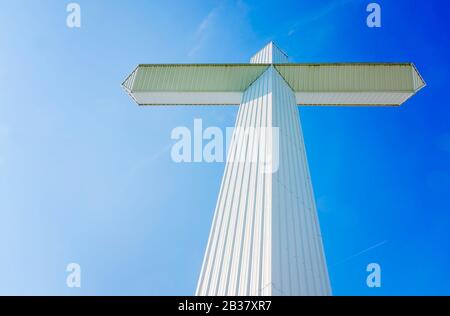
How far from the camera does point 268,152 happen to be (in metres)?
9.02

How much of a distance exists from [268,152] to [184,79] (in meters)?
6.19

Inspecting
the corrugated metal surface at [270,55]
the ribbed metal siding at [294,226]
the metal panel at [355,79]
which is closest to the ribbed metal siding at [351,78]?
the metal panel at [355,79]

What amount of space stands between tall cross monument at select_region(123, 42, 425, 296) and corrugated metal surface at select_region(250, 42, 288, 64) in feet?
0.16

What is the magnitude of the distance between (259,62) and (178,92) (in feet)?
10.3

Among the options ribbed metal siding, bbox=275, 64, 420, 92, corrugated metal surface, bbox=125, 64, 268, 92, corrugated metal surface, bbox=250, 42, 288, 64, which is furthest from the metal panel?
corrugated metal surface, bbox=125, 64, 268, 92

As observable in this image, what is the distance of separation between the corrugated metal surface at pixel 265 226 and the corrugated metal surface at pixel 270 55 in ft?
11.5

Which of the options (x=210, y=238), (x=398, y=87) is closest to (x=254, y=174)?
(x=210, y=238)

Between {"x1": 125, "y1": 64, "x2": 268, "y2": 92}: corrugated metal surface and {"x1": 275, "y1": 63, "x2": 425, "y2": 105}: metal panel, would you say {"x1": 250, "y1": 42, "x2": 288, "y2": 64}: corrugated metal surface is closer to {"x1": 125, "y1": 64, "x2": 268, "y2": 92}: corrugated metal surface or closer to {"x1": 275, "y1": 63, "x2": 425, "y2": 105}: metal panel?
{"x1": 275, "y1": 63, "x2": 425, "y2": 105}: metal panel

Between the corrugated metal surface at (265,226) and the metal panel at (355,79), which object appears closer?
the corrugated metal surface at (265,226)

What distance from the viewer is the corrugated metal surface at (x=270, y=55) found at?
13.8m

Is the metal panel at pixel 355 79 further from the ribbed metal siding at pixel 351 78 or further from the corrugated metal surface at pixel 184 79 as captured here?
the corrugated metal surface at pixel 184 79

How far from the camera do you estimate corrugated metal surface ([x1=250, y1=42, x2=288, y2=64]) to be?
13.8 m

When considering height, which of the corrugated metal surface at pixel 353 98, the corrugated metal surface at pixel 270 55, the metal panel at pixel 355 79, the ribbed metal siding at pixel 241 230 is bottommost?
the ribbed metal siding at pixel 241 230
